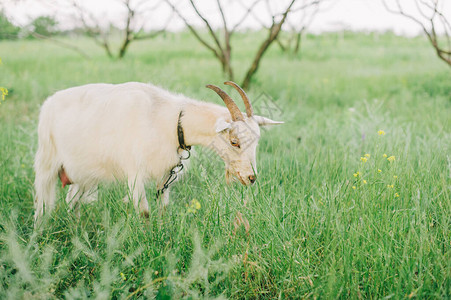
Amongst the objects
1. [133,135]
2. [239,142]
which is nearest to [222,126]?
[239,142]

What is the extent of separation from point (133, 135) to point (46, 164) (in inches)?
35.7

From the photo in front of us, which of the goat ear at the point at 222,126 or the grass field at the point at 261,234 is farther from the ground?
the goat ear at the point at 222,126

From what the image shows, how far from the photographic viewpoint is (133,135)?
267cm

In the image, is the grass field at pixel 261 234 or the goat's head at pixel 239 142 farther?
the goat's head at pixel 239 142

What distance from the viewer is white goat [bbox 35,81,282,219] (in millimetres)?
2584

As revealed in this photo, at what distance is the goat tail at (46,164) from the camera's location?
2961 millimetres

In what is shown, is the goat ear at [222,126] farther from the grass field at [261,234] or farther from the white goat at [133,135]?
the grass field at [261,234]

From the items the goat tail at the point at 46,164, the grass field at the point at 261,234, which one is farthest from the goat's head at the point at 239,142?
the goat tail at the point at 46,164

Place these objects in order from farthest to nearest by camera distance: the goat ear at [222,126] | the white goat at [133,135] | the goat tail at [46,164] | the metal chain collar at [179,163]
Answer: the goat tail at [46,164] < the metal chain collar at [179,163] < the white goat at [133,135] < the goat ear at [222,126]

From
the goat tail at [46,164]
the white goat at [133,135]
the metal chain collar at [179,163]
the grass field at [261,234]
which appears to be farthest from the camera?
the goat tail at [46,164]

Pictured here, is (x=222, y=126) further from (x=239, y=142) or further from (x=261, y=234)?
(x=261, y=234)

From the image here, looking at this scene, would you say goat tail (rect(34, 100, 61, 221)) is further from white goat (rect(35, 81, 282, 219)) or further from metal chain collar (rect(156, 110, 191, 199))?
metal chain collar (rect(156, 110, 191, 199))

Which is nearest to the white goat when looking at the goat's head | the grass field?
the goat's head

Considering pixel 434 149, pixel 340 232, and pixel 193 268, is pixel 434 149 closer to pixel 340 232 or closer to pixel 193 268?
pixel 340 232
